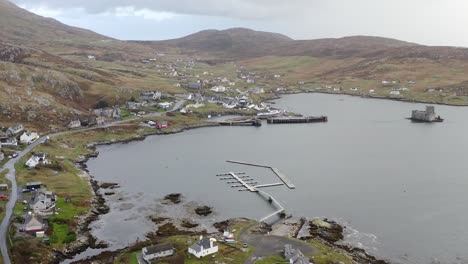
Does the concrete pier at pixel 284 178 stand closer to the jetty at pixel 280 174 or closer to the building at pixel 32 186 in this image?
the jetty at pixel 280 174

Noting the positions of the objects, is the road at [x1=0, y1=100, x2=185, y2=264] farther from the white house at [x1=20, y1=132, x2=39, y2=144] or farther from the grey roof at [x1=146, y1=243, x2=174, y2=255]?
A: the grey roof at [x1=146, y1=243, x2=174, y2=255]

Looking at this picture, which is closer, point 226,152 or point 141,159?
point 141,159

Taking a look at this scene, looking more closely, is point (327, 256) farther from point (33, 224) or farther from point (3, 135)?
point (3, 135)

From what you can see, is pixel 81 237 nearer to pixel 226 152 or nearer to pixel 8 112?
pixel 226 152

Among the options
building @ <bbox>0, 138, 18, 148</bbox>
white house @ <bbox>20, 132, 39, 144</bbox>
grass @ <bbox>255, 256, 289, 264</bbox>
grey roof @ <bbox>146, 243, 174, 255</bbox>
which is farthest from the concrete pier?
building @ <bbox>0, 138, 18, 148</bbox>

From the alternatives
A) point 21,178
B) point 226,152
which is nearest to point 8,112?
point 21,178

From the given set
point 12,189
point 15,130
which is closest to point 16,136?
point 15,130
